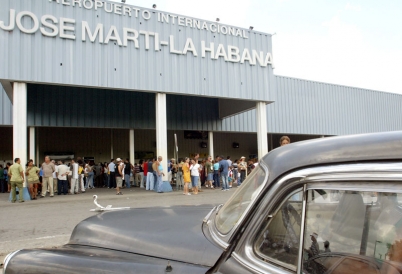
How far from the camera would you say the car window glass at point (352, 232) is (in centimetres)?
109

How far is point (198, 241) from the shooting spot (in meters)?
1.60

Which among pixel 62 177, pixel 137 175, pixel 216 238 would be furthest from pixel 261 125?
pixel 216 238

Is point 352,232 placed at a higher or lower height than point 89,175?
higher

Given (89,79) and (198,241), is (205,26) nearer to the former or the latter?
(89,79)

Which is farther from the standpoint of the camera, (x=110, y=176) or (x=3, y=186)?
(x=110, y=176)

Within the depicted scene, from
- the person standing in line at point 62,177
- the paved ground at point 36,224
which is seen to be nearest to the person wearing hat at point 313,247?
the paved ground at point 36,224

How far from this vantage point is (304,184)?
1.26 metres

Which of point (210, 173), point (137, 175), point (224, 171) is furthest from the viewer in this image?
point (137, 175)

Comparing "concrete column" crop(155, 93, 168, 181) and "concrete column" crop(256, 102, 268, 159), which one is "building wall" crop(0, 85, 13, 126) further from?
"concrete column" crop(256, 102, 268, 159)

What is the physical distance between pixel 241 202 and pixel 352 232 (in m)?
0.55

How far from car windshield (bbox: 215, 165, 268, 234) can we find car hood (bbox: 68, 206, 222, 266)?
0.40ft

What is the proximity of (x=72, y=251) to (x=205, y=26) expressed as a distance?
14193mm

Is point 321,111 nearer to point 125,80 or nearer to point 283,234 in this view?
point 125,80

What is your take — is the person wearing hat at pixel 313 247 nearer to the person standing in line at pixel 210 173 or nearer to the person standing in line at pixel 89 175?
the person standing in line at pixel 210 173
